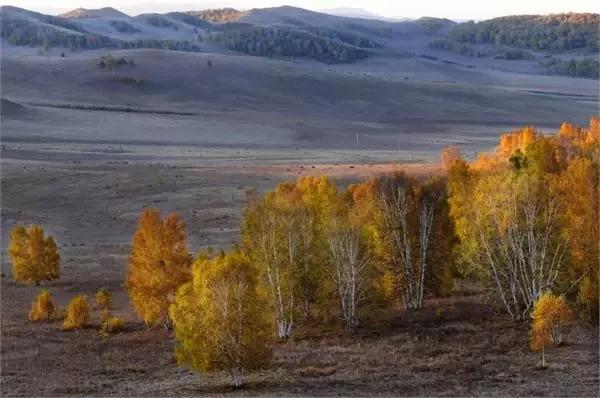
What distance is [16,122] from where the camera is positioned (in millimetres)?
106562

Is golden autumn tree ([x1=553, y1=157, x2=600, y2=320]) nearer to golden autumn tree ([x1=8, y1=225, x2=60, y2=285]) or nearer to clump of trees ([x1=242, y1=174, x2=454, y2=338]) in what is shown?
clump of trees ([x1=242, y1=174, x2=454, y2=338])

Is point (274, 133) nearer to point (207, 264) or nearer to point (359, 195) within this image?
point (359, 195)

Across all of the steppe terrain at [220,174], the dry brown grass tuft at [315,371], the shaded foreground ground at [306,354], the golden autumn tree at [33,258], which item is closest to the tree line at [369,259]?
the shaded foreground ground at [306,354]

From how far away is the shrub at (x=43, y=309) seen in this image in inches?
1352

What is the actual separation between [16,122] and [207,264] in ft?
292

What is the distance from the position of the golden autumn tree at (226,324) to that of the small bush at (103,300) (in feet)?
41.3

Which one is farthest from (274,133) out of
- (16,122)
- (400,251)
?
(400,251)

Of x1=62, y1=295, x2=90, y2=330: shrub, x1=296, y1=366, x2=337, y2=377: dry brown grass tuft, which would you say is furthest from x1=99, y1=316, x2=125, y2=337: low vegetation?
x1=296, y1=366, x2=337, y2=377: dry brown grass tuft

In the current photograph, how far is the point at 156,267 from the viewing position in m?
32.8

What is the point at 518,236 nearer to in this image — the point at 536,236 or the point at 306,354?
the point at 536,236

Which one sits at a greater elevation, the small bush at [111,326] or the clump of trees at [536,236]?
the clump of trees at [536,236]

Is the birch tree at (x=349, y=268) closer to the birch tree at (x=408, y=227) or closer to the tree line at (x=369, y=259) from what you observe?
the tree line at (x=369, y=259)

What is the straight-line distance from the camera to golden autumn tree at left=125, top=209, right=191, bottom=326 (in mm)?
32438

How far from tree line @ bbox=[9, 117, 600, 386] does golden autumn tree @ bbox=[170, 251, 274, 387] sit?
1.5 inches
